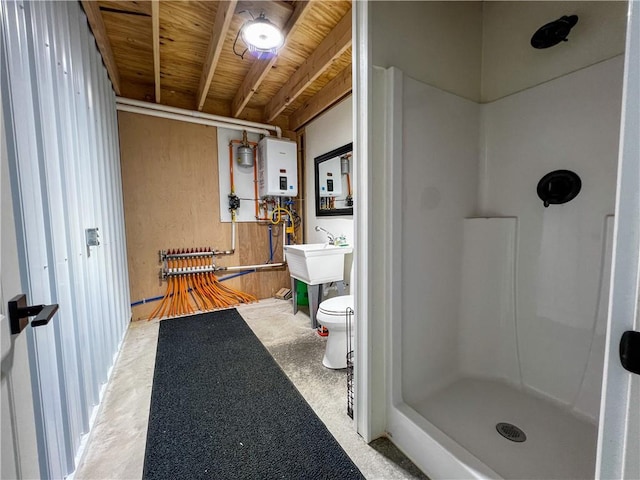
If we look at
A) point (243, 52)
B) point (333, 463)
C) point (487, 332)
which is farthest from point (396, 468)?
point (243, 52)

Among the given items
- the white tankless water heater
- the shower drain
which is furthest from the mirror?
the shower drain

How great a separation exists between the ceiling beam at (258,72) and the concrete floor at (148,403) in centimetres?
249

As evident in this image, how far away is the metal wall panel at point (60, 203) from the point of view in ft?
2.85

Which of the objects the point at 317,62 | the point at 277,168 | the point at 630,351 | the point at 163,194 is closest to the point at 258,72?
the point at 317,62

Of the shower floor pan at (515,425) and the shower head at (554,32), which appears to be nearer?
the shower floor pan at (515,425)

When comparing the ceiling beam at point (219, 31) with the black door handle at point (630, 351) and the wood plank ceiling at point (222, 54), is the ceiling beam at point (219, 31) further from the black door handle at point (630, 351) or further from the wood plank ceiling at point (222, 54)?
the black door handle at point (630, 351)

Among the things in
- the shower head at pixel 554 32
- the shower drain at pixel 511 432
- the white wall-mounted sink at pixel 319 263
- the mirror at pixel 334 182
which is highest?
the shower head at pixel 554 32

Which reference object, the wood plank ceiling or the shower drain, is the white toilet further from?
the wood plank ceiling

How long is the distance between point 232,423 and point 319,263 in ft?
4.91

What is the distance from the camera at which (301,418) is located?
1453 mm

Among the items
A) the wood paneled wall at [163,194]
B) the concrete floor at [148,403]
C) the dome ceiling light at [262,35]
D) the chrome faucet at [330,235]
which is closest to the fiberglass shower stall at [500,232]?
the concrete floor at [148,403]

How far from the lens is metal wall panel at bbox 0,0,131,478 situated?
0.87 m

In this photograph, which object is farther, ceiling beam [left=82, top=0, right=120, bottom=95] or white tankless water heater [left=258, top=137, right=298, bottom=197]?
white tankless water heater [left=258, top=137, right=298, bottom=197]

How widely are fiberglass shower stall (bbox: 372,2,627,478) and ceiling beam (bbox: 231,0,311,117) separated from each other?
899mm
